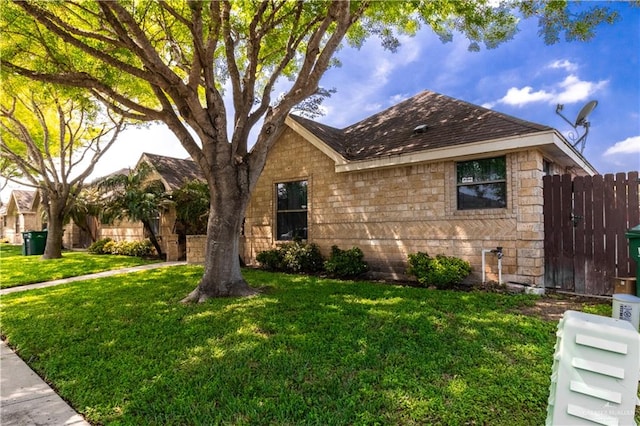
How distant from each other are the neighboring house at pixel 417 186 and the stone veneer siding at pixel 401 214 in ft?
0.08

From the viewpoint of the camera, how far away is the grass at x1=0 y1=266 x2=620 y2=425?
9.54 feet

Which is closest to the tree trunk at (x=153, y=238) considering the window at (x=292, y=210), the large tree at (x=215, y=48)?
the window at (x=292, y=210)

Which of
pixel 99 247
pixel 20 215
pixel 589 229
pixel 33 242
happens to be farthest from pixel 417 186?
pixel 20 215

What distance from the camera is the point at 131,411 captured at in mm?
2969

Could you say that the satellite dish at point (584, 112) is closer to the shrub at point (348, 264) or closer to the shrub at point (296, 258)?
the shrub at point (348, 264)

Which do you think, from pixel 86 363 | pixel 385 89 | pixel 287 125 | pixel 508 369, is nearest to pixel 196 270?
pixel 287 125

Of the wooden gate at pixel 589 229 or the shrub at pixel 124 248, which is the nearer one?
the wooden gate at pixel 589 229

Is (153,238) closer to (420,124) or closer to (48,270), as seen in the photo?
(48,270)

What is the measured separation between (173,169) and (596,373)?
20.0 metres

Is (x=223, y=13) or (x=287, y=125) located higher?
(x=223, y=13)

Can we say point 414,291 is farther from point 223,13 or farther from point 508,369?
point 223,13

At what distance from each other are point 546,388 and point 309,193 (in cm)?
866

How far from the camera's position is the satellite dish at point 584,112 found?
1006 cm

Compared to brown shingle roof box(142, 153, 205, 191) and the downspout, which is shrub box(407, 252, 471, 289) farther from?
brown shingle roof box(142, 153, 205, 191)
